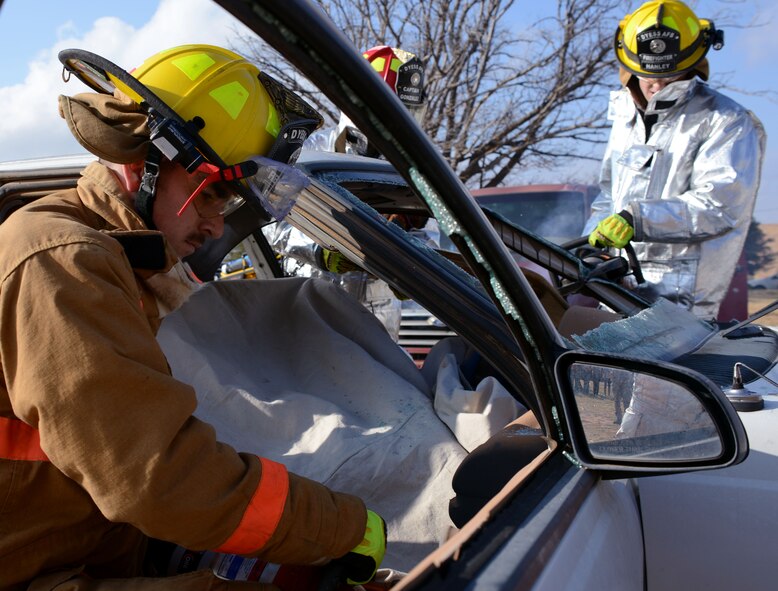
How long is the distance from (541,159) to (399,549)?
443 inches

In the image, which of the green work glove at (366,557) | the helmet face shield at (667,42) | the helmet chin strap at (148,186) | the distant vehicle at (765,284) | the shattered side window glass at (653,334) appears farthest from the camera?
the distant vehicle at (765,284)

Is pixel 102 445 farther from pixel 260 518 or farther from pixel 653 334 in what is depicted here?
pixel 653 334

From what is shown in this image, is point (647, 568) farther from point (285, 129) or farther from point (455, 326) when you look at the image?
point (285, 129)

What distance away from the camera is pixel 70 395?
1.15 m

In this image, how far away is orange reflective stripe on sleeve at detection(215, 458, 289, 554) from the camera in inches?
50.9

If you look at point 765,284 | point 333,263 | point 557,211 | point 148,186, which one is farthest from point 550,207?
point 765,284

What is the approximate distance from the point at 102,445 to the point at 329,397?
3.47 feet

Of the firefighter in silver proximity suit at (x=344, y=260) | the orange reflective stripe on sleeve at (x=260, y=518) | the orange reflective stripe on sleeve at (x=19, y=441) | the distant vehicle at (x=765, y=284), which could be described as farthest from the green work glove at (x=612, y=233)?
the distant vehicle at (x=765, y=284)

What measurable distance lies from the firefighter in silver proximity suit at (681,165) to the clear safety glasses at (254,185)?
2.08m

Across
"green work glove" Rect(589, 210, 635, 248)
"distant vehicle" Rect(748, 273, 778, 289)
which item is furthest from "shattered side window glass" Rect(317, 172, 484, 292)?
"distant vehicle" Rect(748, 273, 778, 289)

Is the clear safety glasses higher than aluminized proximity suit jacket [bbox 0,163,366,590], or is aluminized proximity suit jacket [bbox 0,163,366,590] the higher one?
the clear safety glasses

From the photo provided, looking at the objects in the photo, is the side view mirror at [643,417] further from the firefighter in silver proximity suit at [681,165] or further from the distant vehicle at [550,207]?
the distant vehicle at [550,207]

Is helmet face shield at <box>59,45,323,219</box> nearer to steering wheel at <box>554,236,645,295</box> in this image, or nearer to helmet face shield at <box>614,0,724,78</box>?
steering wheel at <box>554,236,645,295</box>

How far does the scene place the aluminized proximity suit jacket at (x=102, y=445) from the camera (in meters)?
1.16
